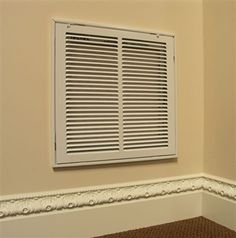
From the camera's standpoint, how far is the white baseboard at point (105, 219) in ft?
3.88

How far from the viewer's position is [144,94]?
136 centimetres

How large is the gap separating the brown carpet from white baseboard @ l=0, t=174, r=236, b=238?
0.03 meters

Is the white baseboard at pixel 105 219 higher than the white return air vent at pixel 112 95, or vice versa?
the white return air vent at pixel 112 95
